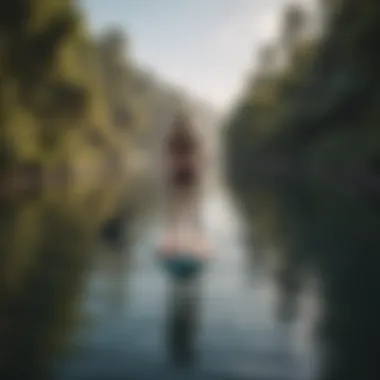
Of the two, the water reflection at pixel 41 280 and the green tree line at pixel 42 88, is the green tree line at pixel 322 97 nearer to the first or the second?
the green tree line at pixel 42 88

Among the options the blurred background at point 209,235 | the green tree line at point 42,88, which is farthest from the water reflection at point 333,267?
the green tree line at point 42,88

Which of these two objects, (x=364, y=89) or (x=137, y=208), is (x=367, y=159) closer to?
(x=364, y=89)

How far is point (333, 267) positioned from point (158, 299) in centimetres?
252

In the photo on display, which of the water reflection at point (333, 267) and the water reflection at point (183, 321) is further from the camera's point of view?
the water reflection at point (183, 321)

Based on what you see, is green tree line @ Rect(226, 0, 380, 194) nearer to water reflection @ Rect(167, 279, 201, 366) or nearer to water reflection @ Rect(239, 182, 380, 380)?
water reflection @ Rect(239, 182, 380, 380)

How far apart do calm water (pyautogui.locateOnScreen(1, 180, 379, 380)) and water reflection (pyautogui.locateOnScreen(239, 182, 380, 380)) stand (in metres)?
0.03

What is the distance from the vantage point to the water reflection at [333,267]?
5.39 metres

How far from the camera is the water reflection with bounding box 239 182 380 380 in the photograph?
5.39 meters

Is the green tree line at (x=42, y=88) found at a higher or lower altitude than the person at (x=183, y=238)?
higher

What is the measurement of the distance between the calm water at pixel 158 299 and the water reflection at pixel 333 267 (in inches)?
1.2

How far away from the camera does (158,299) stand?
7223 millimetres

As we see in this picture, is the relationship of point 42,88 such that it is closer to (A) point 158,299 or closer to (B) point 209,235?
(B) point 209,235

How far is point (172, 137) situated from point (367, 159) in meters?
10.7

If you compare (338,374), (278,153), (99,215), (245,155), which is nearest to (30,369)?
(338,374)
